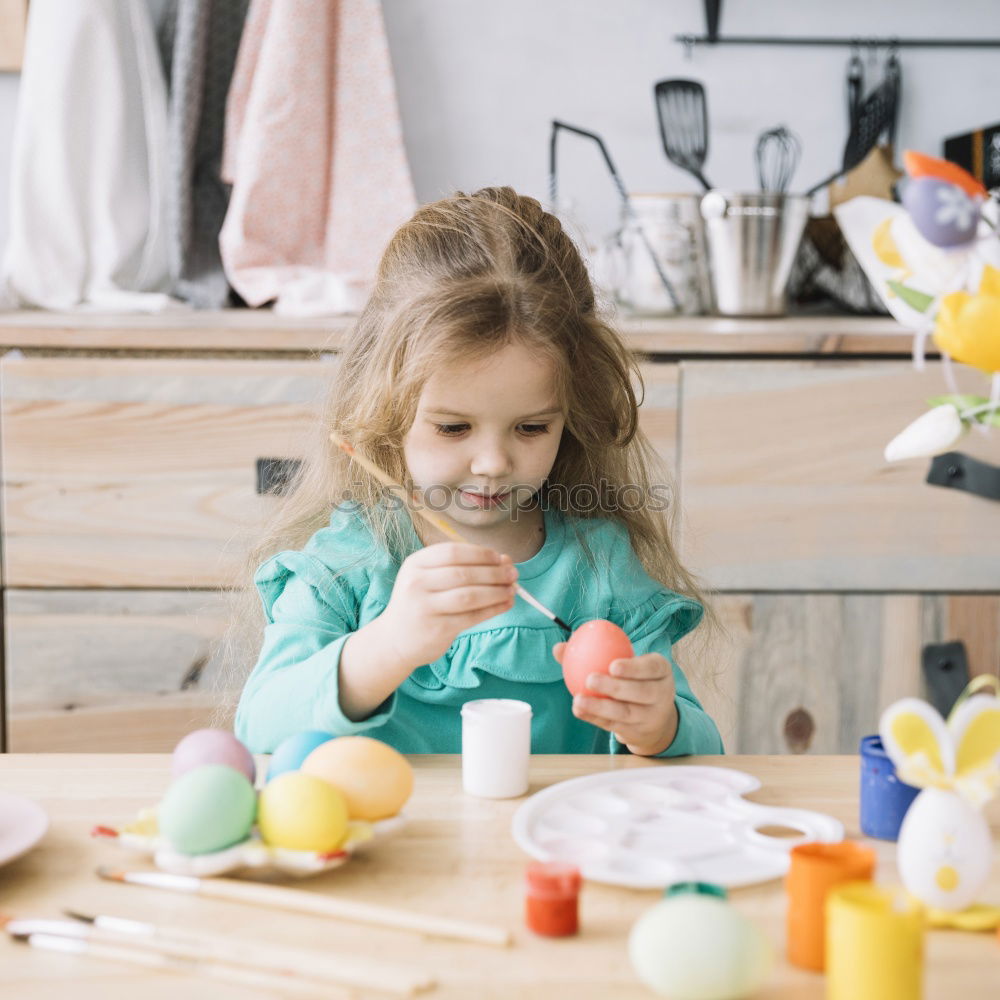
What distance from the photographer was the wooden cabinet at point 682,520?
1766 millimetres

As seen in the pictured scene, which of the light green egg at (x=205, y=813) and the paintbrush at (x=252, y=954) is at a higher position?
the light green egg at (x=205, y=813)

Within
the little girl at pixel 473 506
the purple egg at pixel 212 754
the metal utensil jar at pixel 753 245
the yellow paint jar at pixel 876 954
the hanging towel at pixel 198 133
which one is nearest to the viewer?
the yellow paint jar at pixel 876 954

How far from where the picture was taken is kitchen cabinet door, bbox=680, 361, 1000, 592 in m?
1.77

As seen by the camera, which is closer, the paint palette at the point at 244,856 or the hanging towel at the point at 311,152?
the paint palette at the point at 244,856

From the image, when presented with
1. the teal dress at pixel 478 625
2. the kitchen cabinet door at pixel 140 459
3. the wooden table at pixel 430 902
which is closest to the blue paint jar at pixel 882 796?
the wooden table at pixel 430 902

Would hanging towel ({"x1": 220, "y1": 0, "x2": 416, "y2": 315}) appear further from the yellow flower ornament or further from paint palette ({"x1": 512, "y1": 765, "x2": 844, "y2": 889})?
the yellow flower ornament

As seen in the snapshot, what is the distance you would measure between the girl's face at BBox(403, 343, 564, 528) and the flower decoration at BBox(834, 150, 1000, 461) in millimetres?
469

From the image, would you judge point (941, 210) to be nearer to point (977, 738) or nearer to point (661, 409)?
point (977, 738)

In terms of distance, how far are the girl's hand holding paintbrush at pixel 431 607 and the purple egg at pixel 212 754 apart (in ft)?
0.62

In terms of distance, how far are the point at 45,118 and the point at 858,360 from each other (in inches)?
54.8

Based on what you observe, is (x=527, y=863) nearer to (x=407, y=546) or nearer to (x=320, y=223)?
(x=407, y=546)

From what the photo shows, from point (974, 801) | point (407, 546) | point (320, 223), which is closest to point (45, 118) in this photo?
point (320, 223)

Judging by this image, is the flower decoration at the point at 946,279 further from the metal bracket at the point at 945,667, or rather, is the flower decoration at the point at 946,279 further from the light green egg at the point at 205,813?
the metal bracket at the point at 945,667

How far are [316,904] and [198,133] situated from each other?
5.88ft
